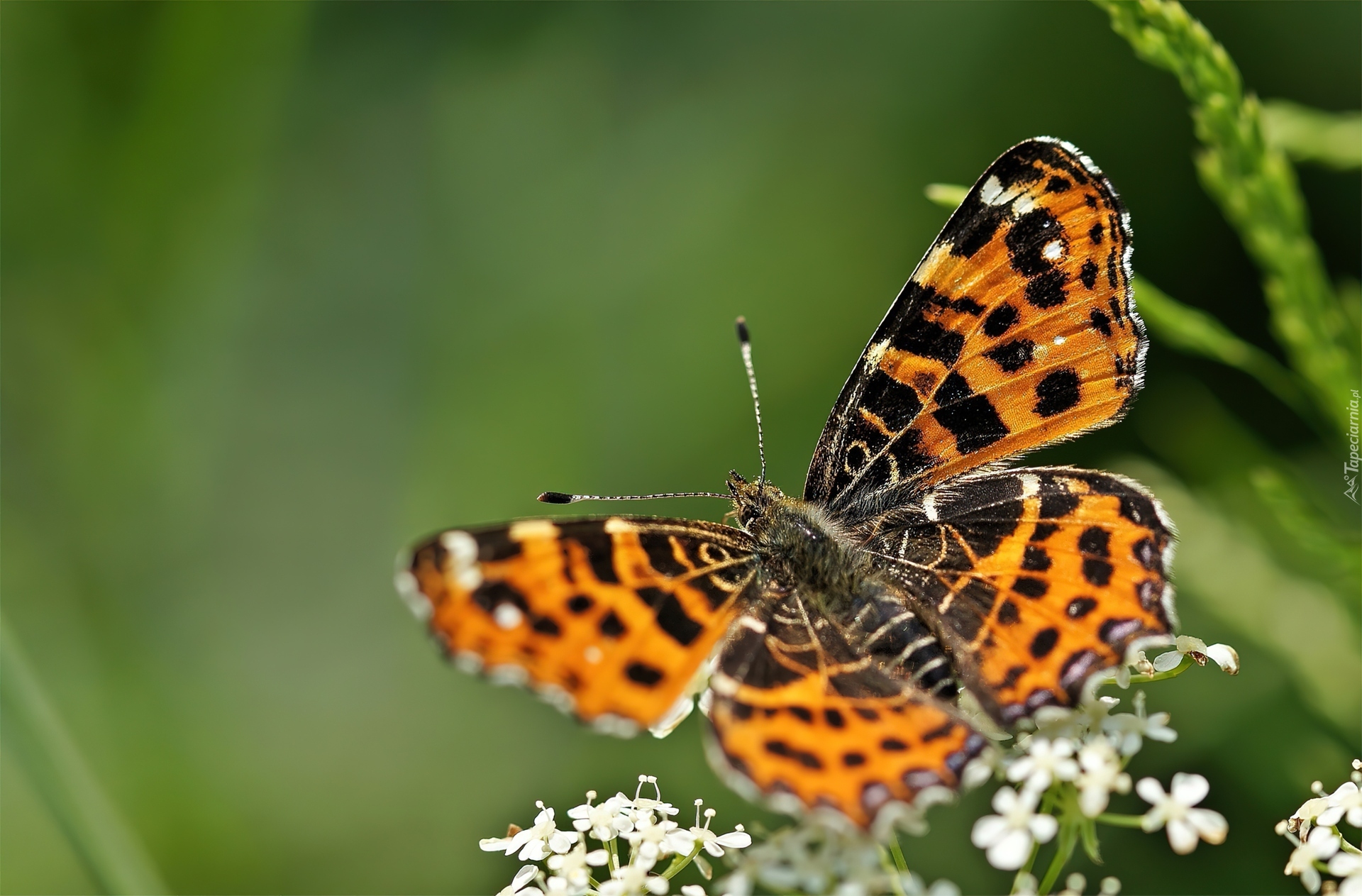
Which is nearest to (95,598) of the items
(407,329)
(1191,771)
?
(407,329)

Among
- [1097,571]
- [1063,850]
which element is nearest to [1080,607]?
[1097,571]

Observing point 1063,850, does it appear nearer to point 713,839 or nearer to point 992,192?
point 713,839

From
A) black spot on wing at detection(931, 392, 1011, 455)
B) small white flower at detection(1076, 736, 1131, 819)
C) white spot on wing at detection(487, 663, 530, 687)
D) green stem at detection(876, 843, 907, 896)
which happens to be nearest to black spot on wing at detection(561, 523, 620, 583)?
white spot on wing at detection(487, 663, 530, 687)

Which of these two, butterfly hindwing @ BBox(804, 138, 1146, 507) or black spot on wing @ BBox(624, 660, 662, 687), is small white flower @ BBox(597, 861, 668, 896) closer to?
black spot on wing @ BBox(624, 660, 662, 687)

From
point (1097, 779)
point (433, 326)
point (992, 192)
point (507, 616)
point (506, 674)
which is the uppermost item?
point (433, 326)

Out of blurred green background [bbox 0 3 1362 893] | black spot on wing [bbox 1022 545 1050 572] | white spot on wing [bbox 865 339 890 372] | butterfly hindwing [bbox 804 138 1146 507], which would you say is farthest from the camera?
blurred green background [bbox 0 3 1362 893]

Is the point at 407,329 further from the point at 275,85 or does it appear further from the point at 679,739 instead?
the point at 679,739

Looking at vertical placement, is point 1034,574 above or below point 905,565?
below
